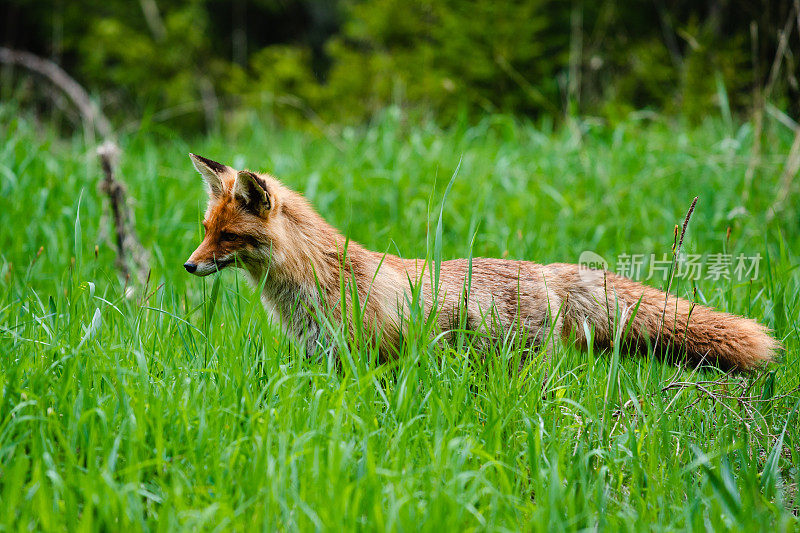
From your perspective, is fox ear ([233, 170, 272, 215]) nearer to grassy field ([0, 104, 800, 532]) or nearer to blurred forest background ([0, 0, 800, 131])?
grassy field ([0, 104, 800, 532])

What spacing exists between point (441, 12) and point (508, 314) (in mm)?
9116

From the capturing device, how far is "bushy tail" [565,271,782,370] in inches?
139

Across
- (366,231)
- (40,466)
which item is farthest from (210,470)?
(366,231)

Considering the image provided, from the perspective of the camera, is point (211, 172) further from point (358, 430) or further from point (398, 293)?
point (358, 430)

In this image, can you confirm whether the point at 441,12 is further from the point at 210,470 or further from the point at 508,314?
the point at 210,470

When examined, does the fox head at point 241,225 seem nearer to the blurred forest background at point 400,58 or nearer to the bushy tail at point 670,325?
the bushy tail at point 670,325

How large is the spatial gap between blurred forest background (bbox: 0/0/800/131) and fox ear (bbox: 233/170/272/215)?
226 inches

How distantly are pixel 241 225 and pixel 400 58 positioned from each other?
33.5 feet

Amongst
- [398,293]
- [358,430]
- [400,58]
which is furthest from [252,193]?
[400,58]

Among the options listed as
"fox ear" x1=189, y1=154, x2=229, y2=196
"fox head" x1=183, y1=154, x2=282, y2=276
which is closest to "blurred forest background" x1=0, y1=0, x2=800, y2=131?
"fox ear" x1=189, y1=154, x2=229, y2=196

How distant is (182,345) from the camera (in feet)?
11.3

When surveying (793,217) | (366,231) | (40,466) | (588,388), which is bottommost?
(40,466)

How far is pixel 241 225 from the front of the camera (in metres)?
3.69

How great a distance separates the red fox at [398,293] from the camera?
359 cm
